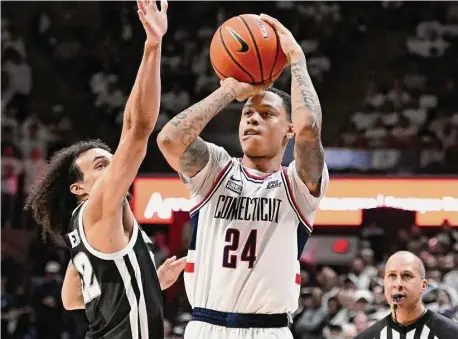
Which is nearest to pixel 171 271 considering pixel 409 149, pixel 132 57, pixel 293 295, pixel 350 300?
pixel 293 295

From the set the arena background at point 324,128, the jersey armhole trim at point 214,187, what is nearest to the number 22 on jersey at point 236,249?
the jersey armhole trim at point 214,187

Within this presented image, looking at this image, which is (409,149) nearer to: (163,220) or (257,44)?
(163,220)

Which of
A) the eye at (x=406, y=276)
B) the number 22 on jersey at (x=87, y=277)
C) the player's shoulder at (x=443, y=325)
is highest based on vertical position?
the number 22 on jersey at (x=87, y=277)

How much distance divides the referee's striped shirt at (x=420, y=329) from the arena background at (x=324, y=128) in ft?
10.5

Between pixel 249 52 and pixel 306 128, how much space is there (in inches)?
20.4

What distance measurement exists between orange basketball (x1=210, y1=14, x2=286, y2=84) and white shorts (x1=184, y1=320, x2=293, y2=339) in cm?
127

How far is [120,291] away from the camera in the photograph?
4.33 metres

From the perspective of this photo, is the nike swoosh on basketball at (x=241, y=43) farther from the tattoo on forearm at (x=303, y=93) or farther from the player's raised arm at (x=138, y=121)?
the player's raised arm at (x=138, y=121)

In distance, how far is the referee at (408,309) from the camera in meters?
6.75

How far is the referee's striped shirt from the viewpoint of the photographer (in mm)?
6773

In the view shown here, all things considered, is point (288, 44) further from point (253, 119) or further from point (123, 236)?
point (123, 236)

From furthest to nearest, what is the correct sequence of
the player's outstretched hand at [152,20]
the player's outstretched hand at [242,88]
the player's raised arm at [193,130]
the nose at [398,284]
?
the nose at [398,284] < the player's outstretched hand at [242,88] < the player's raised arm at [193,130] < the player's outstretched hand at [152,20]

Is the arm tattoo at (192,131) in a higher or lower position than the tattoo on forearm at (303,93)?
lower

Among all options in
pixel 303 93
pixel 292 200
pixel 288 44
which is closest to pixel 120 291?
pixel 292 200
